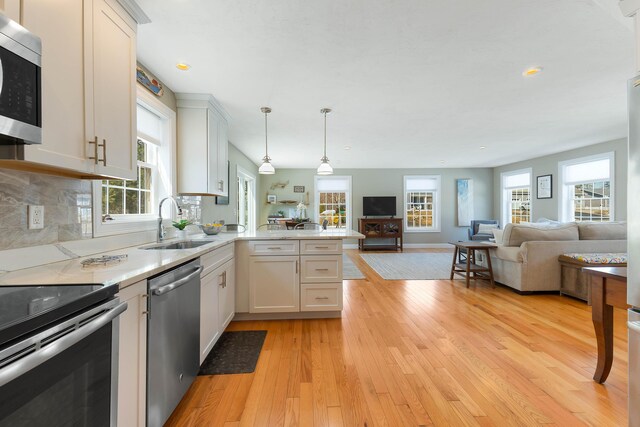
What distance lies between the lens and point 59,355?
816mm

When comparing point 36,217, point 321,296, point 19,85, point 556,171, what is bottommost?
point 321,296

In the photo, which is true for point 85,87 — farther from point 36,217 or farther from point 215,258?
point 215,258

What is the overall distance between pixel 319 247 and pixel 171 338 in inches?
63.1

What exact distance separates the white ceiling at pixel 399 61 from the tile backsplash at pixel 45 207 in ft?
3.99

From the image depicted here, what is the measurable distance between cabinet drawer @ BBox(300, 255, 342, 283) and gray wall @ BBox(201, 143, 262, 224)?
162 cm

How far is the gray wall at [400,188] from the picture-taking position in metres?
8.27

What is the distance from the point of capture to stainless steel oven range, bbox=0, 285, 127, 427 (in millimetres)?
679

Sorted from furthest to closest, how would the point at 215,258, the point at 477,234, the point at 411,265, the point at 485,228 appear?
the point at 485,228
the point at 477,234
the point at 411,265
the point at 215,258

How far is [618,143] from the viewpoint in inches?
196

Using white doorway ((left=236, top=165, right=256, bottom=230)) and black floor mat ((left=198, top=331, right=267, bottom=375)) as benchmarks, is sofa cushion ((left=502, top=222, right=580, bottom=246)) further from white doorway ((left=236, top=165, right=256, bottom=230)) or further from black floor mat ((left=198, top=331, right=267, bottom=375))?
white doorway ((left=236, top=165, right=256, bottom=230))

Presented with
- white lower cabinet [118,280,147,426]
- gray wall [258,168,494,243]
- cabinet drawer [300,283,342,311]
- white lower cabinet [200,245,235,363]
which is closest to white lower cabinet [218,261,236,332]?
white lower cabinet [200,245,235,363]

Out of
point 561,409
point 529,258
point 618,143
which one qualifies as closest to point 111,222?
point 561,409

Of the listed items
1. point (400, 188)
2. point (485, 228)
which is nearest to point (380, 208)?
point (400, 188)

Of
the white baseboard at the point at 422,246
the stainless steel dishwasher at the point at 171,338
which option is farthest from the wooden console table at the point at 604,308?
the white baseboard at the point at 422,246
